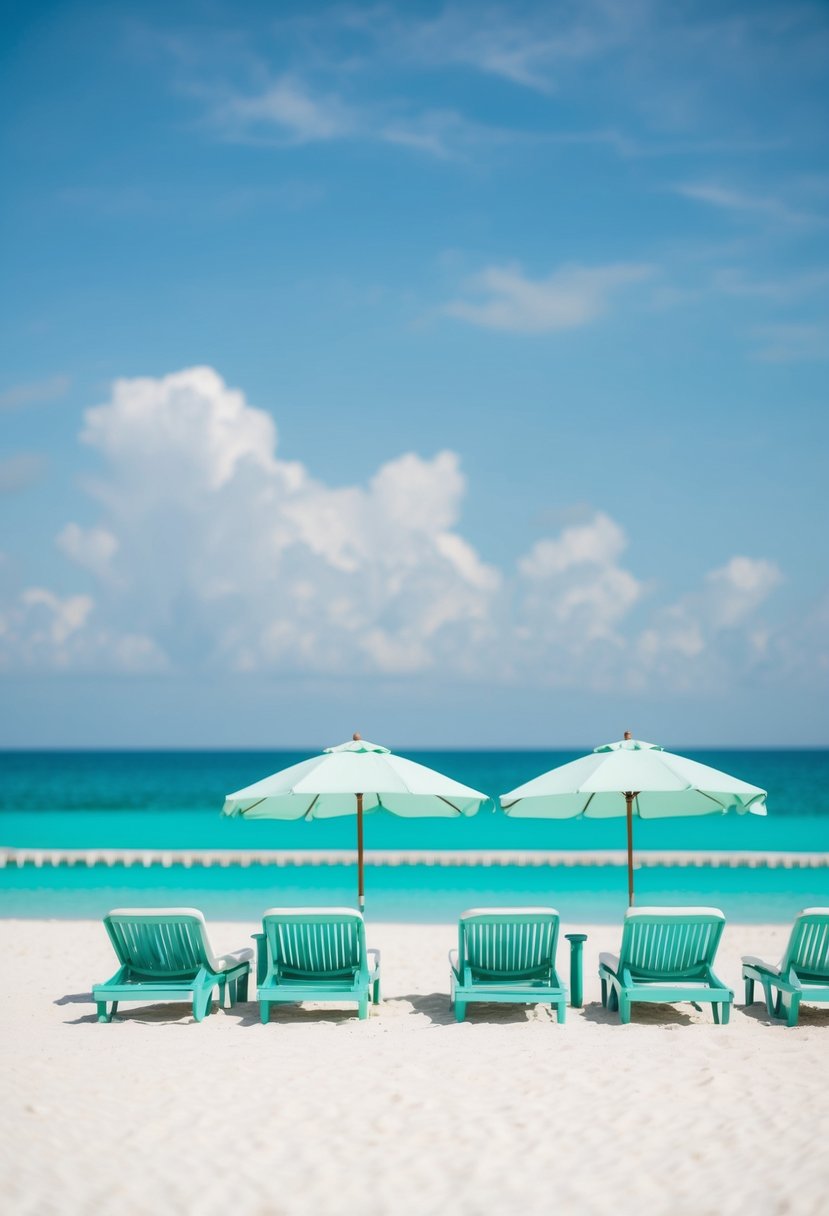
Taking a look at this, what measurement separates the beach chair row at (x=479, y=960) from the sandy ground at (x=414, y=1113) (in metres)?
0.22

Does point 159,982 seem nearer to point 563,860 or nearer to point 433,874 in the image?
point 433,874

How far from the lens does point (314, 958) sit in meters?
7.15

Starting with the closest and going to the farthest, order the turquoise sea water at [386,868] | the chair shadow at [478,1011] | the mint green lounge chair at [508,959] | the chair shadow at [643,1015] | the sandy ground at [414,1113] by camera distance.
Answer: the sandy ground at [414,1113]
the mint green lounge chair at [508,959]
the chair shadow at [643,1015]
the chair shadow at [478,1011]
the turquoise sea water at [386,868]

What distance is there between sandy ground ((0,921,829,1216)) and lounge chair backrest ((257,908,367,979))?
13.7 inches

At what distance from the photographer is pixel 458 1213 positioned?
13.1ft

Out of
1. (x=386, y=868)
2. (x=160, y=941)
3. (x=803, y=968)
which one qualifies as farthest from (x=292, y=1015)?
(x=386, y=868)

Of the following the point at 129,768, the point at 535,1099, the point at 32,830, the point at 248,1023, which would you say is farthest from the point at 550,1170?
Answer: the point at 129,768

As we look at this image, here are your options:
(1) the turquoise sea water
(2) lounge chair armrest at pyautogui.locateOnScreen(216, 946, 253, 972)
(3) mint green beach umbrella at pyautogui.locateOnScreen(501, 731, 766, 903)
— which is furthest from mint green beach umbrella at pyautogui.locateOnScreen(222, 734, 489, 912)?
(1) the turquoise sea water

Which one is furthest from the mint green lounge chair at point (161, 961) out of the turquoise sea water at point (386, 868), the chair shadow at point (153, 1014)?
the turquoise sea water at point (386, 868)

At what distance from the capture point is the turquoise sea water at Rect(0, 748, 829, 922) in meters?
15.6

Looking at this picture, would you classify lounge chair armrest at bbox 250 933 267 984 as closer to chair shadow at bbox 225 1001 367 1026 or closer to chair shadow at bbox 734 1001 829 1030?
chair shadow at bbox 225 1001 367 1026

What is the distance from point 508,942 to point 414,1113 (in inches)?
86.3

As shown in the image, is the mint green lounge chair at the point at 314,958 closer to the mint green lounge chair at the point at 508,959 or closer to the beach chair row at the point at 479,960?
the beach chair row at the point at 479,960

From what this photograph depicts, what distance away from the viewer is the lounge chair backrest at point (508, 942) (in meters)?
7.02
